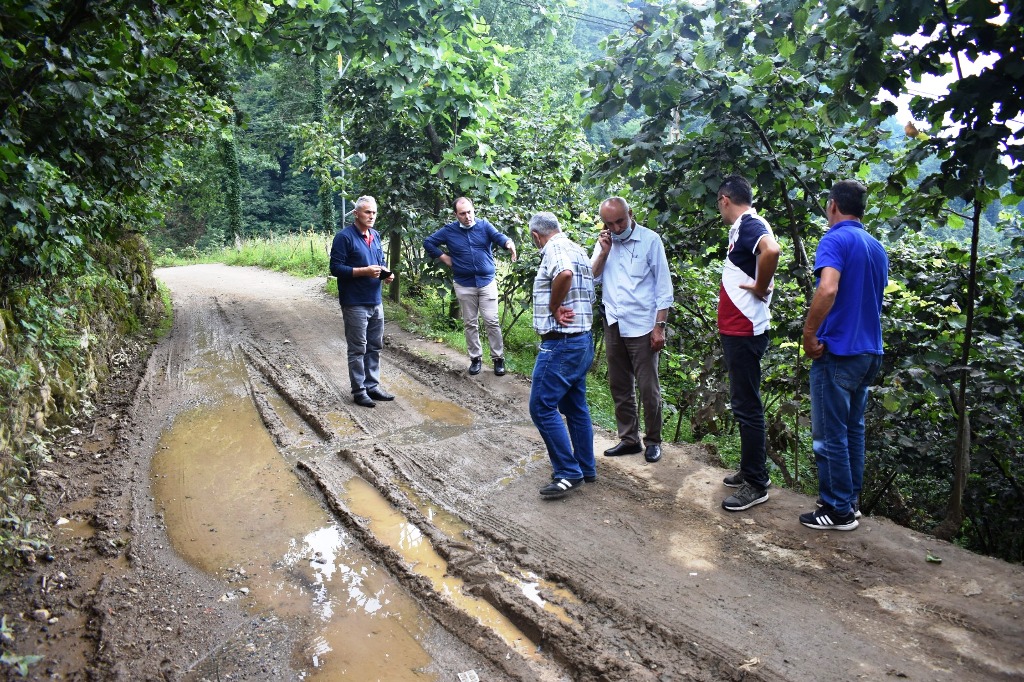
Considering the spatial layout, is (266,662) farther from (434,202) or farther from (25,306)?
(434,202)

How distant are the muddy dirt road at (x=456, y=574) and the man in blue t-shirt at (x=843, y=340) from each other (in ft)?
1.13

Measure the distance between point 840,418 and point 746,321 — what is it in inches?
33.4

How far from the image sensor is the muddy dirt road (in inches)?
130

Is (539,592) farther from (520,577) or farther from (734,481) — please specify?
(734,481)

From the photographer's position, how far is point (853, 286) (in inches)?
161

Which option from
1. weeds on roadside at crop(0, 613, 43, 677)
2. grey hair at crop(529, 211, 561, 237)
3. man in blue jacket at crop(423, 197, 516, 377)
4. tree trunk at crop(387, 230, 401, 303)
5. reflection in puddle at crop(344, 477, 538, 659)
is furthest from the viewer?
tree trunk at crop(387, 230, 401, 303)

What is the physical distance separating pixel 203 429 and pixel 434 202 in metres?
6.11

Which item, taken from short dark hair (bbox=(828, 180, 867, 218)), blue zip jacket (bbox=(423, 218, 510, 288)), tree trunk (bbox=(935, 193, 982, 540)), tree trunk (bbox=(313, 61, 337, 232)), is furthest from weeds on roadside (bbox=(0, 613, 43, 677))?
tree trunk (bbox=(313, 61, 337, 232))

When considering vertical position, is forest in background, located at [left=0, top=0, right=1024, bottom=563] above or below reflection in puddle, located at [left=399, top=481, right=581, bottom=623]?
above

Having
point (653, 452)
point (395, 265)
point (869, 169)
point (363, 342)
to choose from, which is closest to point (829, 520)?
point (653, 452)

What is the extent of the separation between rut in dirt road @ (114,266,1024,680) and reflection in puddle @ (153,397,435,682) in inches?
2.6

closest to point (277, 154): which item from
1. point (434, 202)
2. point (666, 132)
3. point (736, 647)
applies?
point (434, 202)

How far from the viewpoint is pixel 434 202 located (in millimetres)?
11602

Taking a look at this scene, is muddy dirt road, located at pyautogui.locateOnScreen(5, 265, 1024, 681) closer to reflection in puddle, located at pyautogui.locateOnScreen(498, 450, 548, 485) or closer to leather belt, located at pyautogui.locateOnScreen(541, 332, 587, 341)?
reflection in puddle, located at pyautogui.locateOnScreen(498, 450, 548, 485)
